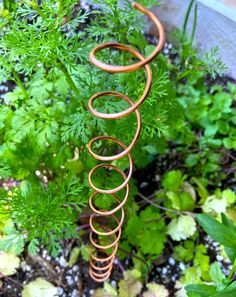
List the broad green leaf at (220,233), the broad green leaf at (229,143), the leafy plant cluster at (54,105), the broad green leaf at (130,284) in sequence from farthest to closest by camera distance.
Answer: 1. the broad green leaf at (229,143)
2. the broad green leaf at (130,284)
3. the broad green leaf at (220,233)
4. the leafy plant cluster at (54,105)

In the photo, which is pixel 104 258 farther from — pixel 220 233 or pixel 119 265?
pixel 220 233

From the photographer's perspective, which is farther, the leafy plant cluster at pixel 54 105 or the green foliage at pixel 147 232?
the green foliage at pixel 147 232

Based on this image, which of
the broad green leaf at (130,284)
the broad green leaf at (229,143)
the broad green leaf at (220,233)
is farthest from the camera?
the broad green leaf at (229,143)

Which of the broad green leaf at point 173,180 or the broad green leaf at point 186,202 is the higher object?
the broad green leaf at point 173,180

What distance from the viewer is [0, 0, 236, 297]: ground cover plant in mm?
1057

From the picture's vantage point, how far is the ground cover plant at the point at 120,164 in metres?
1.06

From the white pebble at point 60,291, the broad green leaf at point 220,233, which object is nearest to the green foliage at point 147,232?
the white pebble at point 60,291

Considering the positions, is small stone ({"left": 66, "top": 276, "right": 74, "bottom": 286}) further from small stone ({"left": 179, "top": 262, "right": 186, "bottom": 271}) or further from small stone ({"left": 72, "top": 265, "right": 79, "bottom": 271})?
small stone ({"left": 179, "top": 262, "right": 186, "bottom": 271})

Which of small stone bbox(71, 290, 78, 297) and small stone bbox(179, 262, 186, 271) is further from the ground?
small stone bbox(179, 262, 186, 271)

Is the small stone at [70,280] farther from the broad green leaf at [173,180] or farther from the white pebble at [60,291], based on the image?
the broad green leaf at [173,180]

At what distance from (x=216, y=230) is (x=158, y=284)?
18.7 inches

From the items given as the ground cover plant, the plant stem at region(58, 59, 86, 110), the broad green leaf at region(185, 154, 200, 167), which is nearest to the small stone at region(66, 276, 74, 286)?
the ground cover plant

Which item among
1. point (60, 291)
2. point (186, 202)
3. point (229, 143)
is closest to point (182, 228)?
point (186, 202)

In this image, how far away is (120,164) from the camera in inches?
56.9
